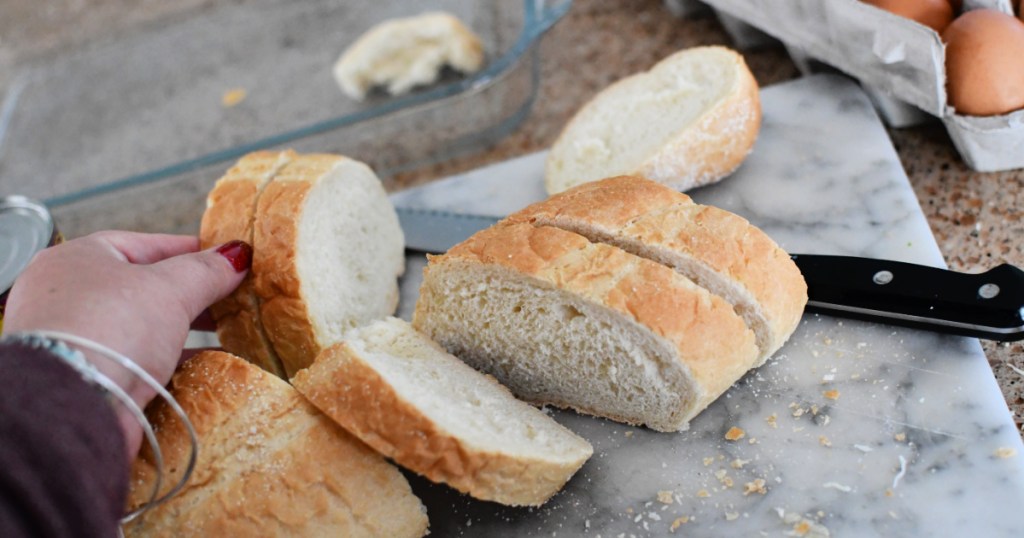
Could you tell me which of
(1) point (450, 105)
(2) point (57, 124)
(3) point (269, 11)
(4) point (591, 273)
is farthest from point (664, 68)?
(2) point (57, 124)

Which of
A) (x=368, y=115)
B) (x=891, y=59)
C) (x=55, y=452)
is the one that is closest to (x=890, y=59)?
(x=891, y=59)

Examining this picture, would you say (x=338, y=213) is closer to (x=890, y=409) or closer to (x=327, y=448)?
(x=327, y=448)

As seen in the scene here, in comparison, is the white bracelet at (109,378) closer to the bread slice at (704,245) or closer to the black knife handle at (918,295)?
the bread slice at (704,245)

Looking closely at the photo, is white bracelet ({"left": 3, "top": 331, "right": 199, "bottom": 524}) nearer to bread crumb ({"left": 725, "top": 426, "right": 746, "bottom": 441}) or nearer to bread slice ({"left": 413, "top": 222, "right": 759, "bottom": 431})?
bread slice ({"left": 413, "top": 222, "right": 759, "bottom": 431})

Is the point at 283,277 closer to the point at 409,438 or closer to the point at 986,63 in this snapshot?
the point at 409,438

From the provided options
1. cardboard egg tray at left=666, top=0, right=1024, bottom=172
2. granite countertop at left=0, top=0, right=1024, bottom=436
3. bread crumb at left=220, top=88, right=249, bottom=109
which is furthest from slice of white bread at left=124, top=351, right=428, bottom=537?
bread crumb at left=220, top=88, right=249, bottom=109

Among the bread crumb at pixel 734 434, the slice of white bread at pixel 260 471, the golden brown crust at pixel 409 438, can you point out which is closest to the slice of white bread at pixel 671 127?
the bread crumb at pixel 734 434
